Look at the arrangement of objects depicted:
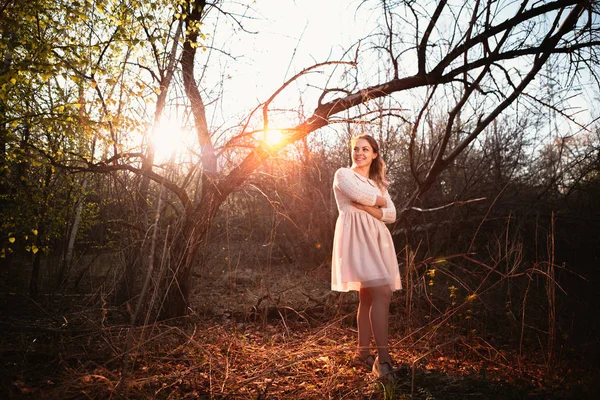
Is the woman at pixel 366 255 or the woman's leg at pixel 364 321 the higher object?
the woman at pixel 366 255

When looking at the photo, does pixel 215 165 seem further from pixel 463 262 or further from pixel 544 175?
pixel 544 175

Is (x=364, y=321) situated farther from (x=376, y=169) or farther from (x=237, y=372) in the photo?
(x=376, y=169)

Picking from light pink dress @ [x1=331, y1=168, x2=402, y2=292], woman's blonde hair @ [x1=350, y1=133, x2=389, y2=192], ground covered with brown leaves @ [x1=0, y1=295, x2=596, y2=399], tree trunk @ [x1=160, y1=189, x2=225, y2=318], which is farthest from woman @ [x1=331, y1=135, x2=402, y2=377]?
tree trunk @ [x1=160, y1=189, x2=225, y2=318]

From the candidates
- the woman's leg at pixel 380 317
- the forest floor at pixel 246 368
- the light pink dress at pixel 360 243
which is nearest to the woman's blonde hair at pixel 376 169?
the light pink dress at pixel 360 243

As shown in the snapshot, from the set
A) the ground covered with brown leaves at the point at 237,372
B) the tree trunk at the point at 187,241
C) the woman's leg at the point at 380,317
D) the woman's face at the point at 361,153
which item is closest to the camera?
the ground covered with brown leaves at the point at 237,372

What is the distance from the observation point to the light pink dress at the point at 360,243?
273 centimetres

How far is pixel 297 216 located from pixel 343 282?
14.1 feet

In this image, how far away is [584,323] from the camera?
16.1ft

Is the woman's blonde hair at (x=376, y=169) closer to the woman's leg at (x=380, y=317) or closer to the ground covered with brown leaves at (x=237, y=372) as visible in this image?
the woman's leg at (x=380, y=317)

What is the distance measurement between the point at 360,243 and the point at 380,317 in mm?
534

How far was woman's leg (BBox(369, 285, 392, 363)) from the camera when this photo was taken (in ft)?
8.58

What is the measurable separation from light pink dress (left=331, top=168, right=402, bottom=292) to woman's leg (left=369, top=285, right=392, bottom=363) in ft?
0.20

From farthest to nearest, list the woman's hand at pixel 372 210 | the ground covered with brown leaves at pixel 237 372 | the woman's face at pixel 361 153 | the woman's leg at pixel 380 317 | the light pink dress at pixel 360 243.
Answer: the woman's face at pixel 361 153 → the woman's hand at pixel 372 210 → the light pink dress at pixel 360 243 → the woman's leg at pixel 380 317 → the ground covered with brown leaves at pixel 237 372

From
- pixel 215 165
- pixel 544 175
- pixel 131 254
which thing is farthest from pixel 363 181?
pixel 544 175
